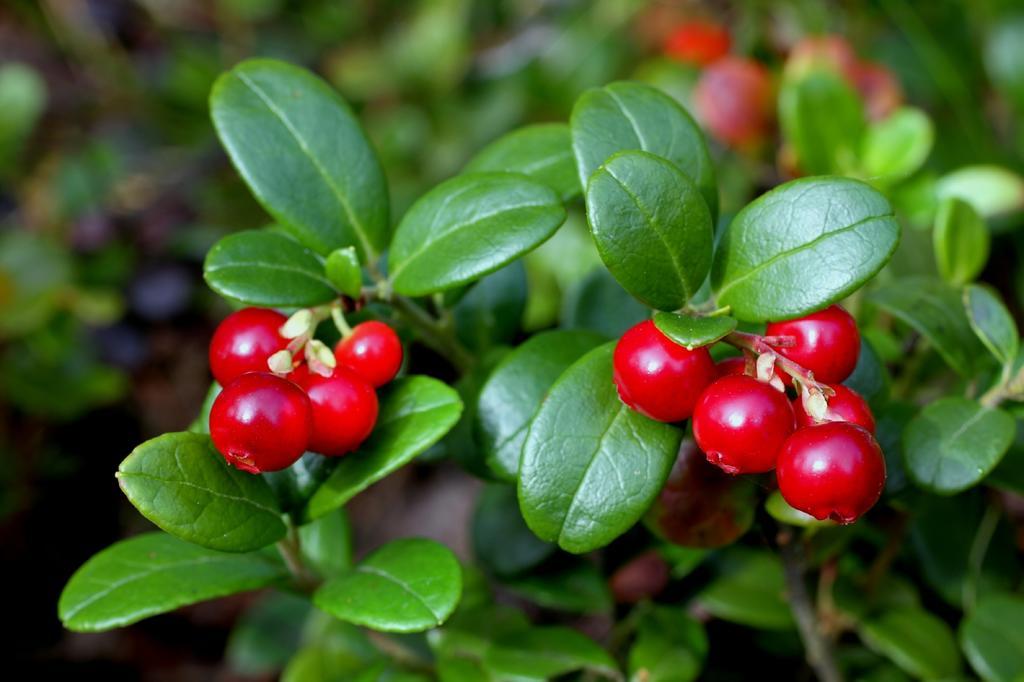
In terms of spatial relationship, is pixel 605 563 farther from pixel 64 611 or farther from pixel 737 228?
pixel 64 611

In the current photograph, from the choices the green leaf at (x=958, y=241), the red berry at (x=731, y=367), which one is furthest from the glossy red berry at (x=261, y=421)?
the green leaf at (x=958, y=241)

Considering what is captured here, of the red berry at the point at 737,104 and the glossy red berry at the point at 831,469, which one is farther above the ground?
the glossy red berry at the point at 831,469

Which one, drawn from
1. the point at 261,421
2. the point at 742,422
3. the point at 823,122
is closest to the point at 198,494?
the point at 261,421

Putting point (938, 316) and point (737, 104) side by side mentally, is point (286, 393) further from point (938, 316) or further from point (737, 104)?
point (737, 104)

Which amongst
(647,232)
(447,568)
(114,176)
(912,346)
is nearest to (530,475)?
(447,568)

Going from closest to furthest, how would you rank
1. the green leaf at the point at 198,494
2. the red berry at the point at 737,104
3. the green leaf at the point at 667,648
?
the green leaf at the point at 198,494 < the green leaf at the point at 667,648 < the red berry at the point at 737,104

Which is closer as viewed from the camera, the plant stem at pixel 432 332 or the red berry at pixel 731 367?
the red berry at pixel 731 367

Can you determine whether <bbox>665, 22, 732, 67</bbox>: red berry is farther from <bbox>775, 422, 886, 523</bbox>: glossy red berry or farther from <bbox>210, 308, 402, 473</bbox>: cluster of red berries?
<bbox>775, 422, 886, 523</bbox>: glossy red berry

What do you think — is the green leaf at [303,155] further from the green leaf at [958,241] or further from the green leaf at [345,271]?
the green leaf at [958,241]
